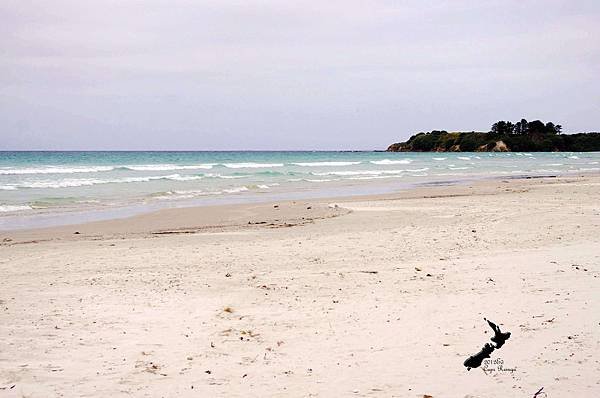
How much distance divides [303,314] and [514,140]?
13787cm

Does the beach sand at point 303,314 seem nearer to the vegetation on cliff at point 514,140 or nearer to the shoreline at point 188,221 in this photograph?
the shoreline at point 188,221

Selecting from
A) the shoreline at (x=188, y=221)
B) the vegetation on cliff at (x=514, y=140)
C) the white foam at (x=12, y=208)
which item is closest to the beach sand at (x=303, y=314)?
the shoreline at (x=188, y=221)

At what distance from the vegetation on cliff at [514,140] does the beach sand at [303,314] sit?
12972 centimetres

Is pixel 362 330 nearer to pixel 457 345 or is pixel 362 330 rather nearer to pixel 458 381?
pixel 457 345

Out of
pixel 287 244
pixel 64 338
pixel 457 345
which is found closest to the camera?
pixel 457 345

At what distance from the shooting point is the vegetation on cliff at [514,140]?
13112 centimetres

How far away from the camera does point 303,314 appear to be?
20.2 feet

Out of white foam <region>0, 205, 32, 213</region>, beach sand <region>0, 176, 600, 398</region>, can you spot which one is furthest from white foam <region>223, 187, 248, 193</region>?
beach sand <region>0, 176, 600, 398</region>

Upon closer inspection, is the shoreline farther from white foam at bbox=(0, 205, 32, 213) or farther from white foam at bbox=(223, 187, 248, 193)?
white foam at bbox=(223, 187, 248, 193)

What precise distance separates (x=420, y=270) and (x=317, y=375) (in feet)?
12.7

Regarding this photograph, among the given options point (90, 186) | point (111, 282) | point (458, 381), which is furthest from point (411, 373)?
point (90, 186)

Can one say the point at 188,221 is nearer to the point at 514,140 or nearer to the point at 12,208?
the point at 12,208

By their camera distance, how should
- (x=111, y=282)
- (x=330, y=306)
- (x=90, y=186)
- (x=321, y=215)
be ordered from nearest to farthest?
(x=330, y=306) < (x=111, y=282) < (x=321, y=215) < (x=90, y=186)

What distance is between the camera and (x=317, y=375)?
14.8 ft
